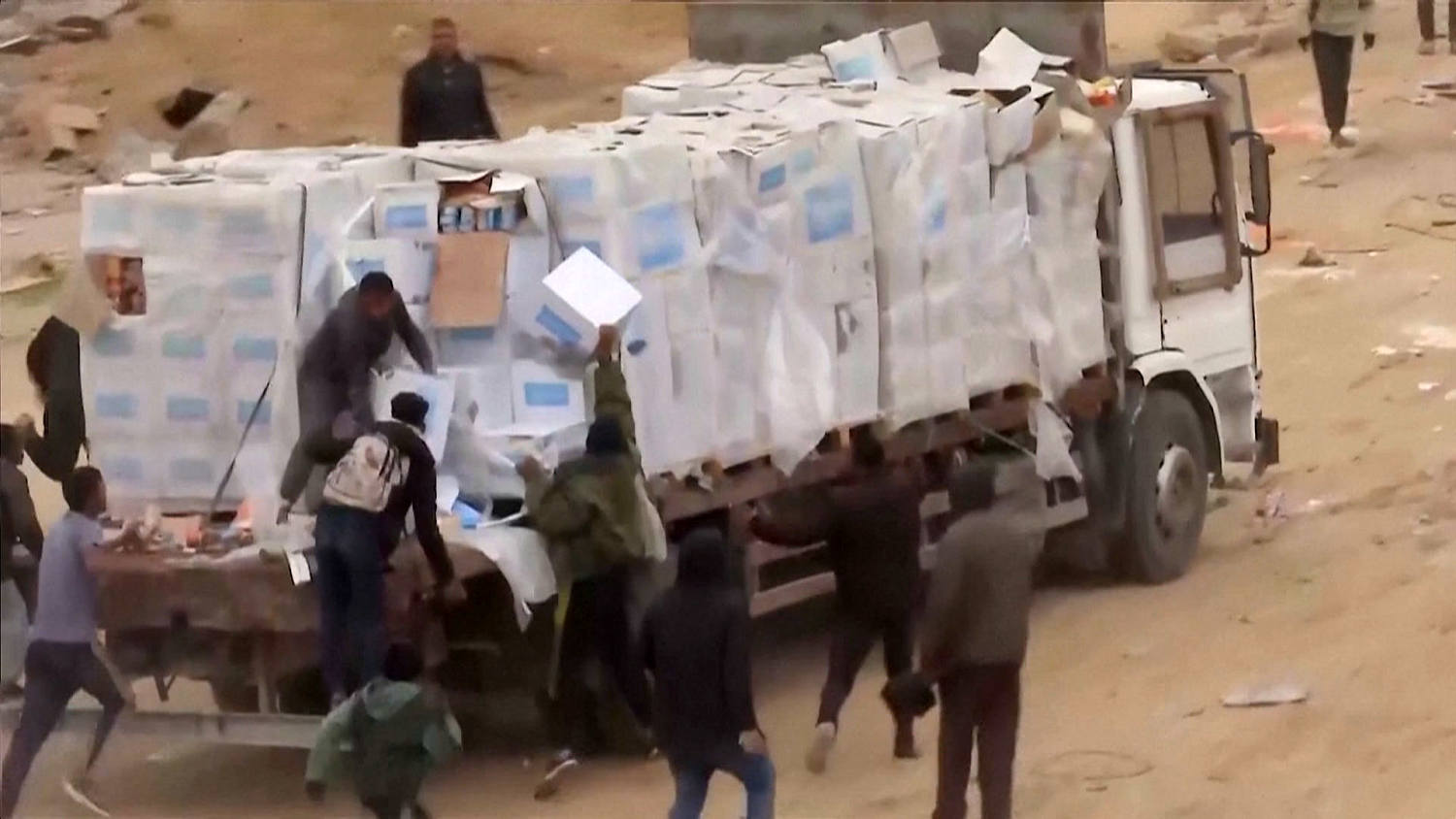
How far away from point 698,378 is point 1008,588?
2.20 m

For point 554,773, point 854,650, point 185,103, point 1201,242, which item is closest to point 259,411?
Answer: point 554,773

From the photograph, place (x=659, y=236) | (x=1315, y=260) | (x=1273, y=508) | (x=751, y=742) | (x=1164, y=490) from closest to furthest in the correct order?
(x=751, y=742) → (x=659, y=236) → (x=1164, y=490) → (x=1273, y=508) → (x=1315, y=260)

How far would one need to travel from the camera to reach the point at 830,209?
9.93m

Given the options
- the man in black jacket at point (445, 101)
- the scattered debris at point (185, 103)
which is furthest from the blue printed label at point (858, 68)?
the scattered debris at point (185, 103)

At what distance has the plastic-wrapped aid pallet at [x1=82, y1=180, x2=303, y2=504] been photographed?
8.85 meters

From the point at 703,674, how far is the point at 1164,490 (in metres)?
4.82

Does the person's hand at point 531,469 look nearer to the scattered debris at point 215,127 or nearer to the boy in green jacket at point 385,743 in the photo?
the boy in green jacket at point 385,743

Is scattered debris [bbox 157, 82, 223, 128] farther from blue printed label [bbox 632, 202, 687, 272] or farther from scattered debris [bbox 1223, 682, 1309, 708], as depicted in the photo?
scattered debris [bbox 1223, 682, 1309, 708]

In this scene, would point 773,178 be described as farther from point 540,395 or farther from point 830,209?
point 540,395

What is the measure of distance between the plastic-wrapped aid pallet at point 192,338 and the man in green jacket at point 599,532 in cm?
95

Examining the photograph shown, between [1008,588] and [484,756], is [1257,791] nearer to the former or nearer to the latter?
[1008,588]

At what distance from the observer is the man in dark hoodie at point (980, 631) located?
24.5 ft

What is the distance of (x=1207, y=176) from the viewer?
39.2 feet

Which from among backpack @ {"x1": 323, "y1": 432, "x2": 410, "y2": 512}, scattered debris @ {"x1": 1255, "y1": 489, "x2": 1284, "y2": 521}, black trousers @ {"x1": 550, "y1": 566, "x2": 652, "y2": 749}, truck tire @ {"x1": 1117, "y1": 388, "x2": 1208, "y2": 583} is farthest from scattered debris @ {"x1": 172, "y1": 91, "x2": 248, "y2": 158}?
backpack @ {"x1": 323, "y1": 432, "x2": 410, "y2": 512}
